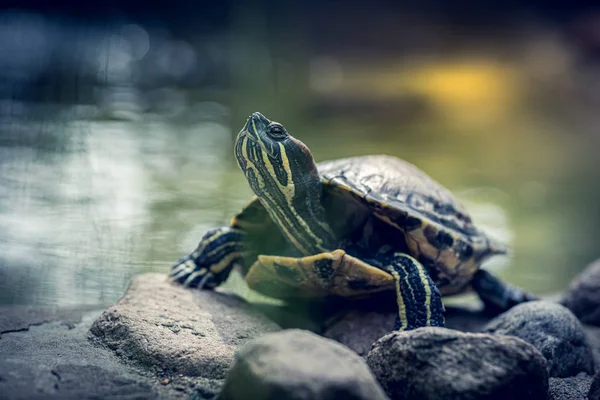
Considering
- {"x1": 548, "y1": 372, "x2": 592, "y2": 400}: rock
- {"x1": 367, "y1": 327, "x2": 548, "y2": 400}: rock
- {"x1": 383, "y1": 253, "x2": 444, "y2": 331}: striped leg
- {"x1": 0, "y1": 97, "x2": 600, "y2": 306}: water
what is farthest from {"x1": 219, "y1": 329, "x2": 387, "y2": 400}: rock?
{"x1": 0, "y1": 97, "x2": 600, "y2": 306}: water

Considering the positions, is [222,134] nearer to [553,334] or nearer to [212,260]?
[212,260]

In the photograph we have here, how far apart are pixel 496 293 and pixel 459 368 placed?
5.27ft

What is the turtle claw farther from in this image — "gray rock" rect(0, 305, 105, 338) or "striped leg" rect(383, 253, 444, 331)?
"striped leg" rect(383, 253, 444, 331)

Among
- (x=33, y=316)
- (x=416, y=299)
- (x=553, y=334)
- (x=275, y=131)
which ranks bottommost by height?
(x=33, y=316)

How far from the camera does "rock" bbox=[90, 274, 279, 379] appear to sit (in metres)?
2.19

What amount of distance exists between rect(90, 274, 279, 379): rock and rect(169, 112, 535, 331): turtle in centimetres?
23

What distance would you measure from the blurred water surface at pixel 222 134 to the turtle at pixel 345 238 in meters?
0.53

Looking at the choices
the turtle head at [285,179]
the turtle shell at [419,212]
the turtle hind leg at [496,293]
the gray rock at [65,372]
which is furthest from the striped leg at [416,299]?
the gray rock at [65,372]

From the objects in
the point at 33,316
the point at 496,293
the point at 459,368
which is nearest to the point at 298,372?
the point at 459,368

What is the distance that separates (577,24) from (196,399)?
26.6 ft

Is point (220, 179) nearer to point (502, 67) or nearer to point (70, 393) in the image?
point (70, 393)

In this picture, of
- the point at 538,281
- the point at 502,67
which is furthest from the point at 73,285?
the point at 502,67

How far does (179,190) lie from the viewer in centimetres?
545

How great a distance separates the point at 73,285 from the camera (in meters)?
3.17
